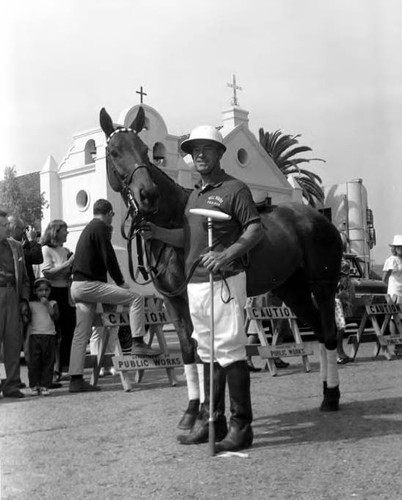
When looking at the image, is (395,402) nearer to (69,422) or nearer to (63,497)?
(69,422)

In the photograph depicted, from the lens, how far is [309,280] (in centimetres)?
717

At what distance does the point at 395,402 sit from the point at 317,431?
1.55 m

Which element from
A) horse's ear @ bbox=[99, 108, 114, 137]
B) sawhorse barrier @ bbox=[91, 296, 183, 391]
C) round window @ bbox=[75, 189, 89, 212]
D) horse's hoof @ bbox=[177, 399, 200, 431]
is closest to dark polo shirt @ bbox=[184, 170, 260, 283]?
horse's ear @ bbox=[99, 108, 114, 137]

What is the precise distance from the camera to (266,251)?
21.4ft

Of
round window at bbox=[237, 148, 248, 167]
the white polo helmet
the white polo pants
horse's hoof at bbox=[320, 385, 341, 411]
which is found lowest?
horse's hoof at bbox=[320, 385, 341, 411]

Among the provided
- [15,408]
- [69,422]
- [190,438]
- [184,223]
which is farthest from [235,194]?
[15,408]

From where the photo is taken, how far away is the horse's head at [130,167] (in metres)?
5.56

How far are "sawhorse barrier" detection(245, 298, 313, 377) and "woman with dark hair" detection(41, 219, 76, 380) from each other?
2405 millimetres

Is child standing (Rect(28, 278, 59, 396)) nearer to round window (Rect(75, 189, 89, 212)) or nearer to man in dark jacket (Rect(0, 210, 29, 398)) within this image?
man in dark jacket (Rect(0, 210, 29, 398))

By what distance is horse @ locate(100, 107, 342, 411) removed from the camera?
575 centimetres

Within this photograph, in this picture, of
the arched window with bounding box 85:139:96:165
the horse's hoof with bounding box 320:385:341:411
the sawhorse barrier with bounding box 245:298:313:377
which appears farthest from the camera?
the arched window with bounding box 85:139:96:165

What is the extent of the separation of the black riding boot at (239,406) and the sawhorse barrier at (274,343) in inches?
169

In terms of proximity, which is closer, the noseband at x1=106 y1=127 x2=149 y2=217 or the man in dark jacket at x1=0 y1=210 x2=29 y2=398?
the noseband at x1=106 y1=127 x2=149 y2=217

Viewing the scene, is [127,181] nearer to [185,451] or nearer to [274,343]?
[185,451]
